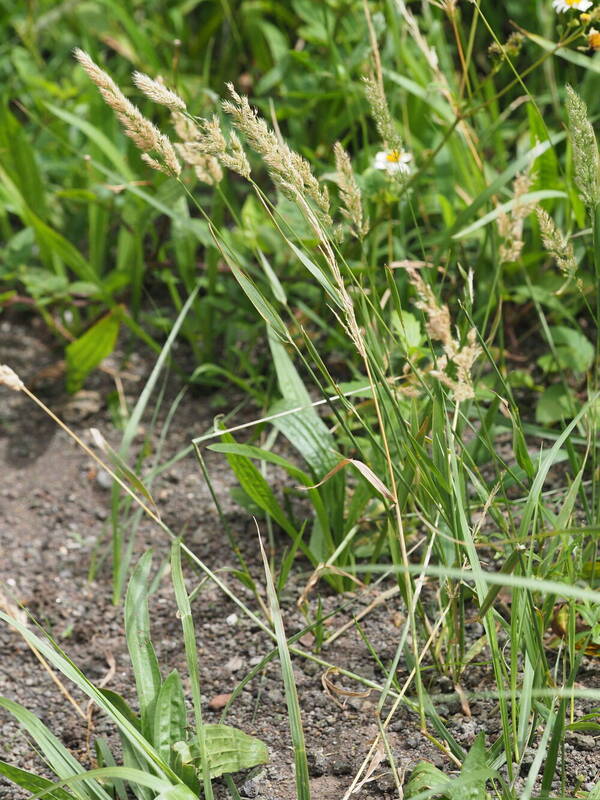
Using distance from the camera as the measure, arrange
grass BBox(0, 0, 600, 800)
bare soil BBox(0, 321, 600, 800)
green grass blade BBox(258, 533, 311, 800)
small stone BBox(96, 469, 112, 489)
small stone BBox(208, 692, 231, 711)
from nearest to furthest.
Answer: green grass blade BBox(258, 533, 311, 800) → grass BBox(0, 0, 600, 800) → bare soil BBox(0, 321, 600, 800) → small stone BBox(208, 692, 231, 711) → small stone BBox(96, 469, 112, 489)

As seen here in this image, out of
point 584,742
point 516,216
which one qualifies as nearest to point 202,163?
point 516,216

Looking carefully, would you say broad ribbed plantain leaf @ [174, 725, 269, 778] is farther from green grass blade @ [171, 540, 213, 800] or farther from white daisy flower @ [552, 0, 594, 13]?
white daisy flower @ [552, 0, 594, 13]

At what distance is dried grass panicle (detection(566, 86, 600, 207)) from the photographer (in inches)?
47.1

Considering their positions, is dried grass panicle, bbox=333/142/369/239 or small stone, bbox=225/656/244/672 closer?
dried grass panicle, bbox=333/142/369/239

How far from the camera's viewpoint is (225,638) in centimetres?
158

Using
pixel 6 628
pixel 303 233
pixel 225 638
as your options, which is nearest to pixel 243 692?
pixel 225 638

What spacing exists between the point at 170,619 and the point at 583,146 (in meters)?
1.02

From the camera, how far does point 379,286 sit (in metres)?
1.95

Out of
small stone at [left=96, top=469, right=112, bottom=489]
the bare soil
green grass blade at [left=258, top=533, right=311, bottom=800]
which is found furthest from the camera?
small stone at [left=96, top=469, right=112, bottom=489]

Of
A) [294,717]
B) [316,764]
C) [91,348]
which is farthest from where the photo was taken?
[91,348]

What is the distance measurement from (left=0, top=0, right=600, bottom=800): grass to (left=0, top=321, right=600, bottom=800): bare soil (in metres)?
0.05

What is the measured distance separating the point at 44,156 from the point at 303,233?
3.26ft

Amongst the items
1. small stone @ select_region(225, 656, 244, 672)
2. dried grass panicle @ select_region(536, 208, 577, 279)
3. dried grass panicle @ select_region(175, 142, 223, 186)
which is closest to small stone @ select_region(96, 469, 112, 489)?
small stone @ select_region(225, 656, 244, 672)

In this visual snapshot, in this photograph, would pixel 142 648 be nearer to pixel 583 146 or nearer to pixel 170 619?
pixel 170 619
